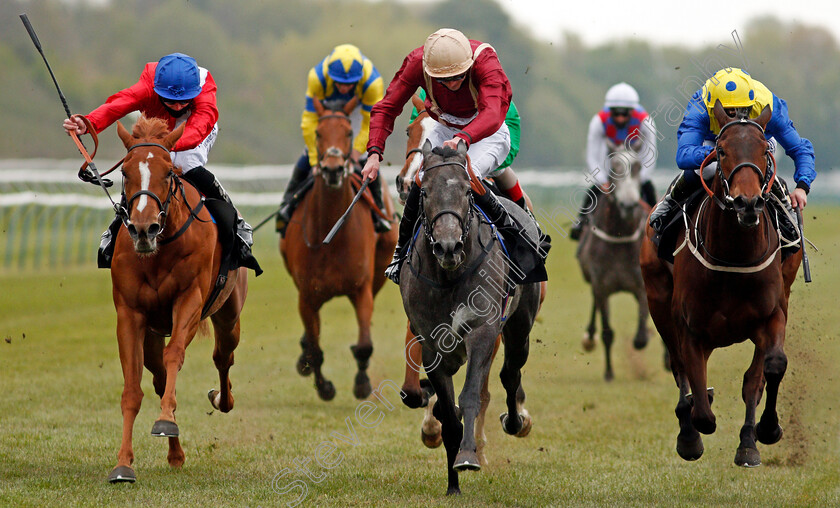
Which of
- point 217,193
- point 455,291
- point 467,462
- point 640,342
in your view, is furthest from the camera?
point 640,342

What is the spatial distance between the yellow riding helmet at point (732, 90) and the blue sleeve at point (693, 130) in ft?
0.58

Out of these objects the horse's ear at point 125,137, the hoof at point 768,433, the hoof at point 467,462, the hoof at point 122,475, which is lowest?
the hoof at point 122,475

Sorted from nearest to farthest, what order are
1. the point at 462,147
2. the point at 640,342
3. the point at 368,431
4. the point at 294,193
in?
the point at 462,147 → the point at 368,431 → the point at 294,193 → the point at 640,342

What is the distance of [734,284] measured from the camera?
244 inches

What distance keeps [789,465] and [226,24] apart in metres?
31.9

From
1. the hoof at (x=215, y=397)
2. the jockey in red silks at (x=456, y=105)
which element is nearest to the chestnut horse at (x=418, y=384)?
the jockey in red silks at (x=456, y=105)

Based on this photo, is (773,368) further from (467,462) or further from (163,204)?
(163,204)

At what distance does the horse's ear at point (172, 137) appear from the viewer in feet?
20.6

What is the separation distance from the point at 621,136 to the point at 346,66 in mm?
3868

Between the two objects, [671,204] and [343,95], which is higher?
[343,95]

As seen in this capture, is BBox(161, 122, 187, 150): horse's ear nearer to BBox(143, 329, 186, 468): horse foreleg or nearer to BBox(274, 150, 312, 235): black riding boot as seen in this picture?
BBox(143, 329, 186, 468): horse foreleg

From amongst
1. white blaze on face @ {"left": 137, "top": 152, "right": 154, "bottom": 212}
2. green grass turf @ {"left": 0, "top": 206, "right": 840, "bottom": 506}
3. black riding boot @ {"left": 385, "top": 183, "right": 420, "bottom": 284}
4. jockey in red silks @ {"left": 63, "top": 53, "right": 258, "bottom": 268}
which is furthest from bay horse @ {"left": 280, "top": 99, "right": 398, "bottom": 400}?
white blaze on face @ {"left": 137, "top": 152, "right": 154, "bottom": 212}

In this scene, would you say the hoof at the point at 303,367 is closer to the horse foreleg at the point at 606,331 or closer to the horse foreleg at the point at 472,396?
the horse foreleg at the point at 606,331

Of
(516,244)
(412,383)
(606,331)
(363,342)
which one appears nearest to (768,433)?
(516,244)
